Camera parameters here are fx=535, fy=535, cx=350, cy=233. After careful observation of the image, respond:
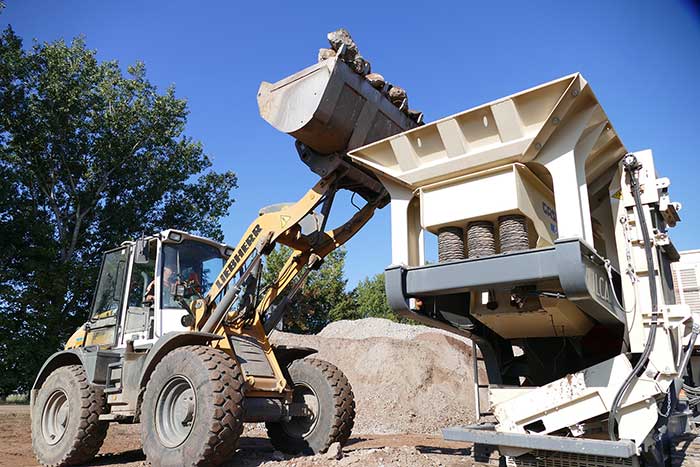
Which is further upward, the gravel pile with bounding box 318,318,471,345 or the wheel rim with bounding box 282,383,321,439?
the gravel pile with bounding box 318,318,471,345

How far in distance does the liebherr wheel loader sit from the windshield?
2 cm

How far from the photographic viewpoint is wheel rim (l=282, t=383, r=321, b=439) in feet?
20.7

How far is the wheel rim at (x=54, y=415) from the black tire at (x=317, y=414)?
2.64 meters

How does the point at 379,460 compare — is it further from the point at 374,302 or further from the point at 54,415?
the point at 374,302

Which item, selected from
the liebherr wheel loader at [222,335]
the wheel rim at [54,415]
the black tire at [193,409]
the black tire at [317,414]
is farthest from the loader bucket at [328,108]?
the wheel rim at [54,415]

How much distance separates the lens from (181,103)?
818 inches

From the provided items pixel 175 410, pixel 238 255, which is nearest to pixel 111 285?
pixel 238 255

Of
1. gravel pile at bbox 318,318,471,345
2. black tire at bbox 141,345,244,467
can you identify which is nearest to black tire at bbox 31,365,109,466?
black tire at bbox 141,345,244,467

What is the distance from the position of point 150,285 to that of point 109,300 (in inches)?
37.5

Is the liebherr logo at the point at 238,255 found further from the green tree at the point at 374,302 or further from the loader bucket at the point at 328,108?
the green tree at the point at 374,302

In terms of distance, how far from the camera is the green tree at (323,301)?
30594 mm

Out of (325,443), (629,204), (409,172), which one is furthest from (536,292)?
(325,443)

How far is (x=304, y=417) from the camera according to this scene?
6.44 m

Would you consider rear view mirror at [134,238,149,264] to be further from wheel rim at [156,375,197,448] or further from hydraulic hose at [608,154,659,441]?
hydraulic hose at [608,154,659,441]
